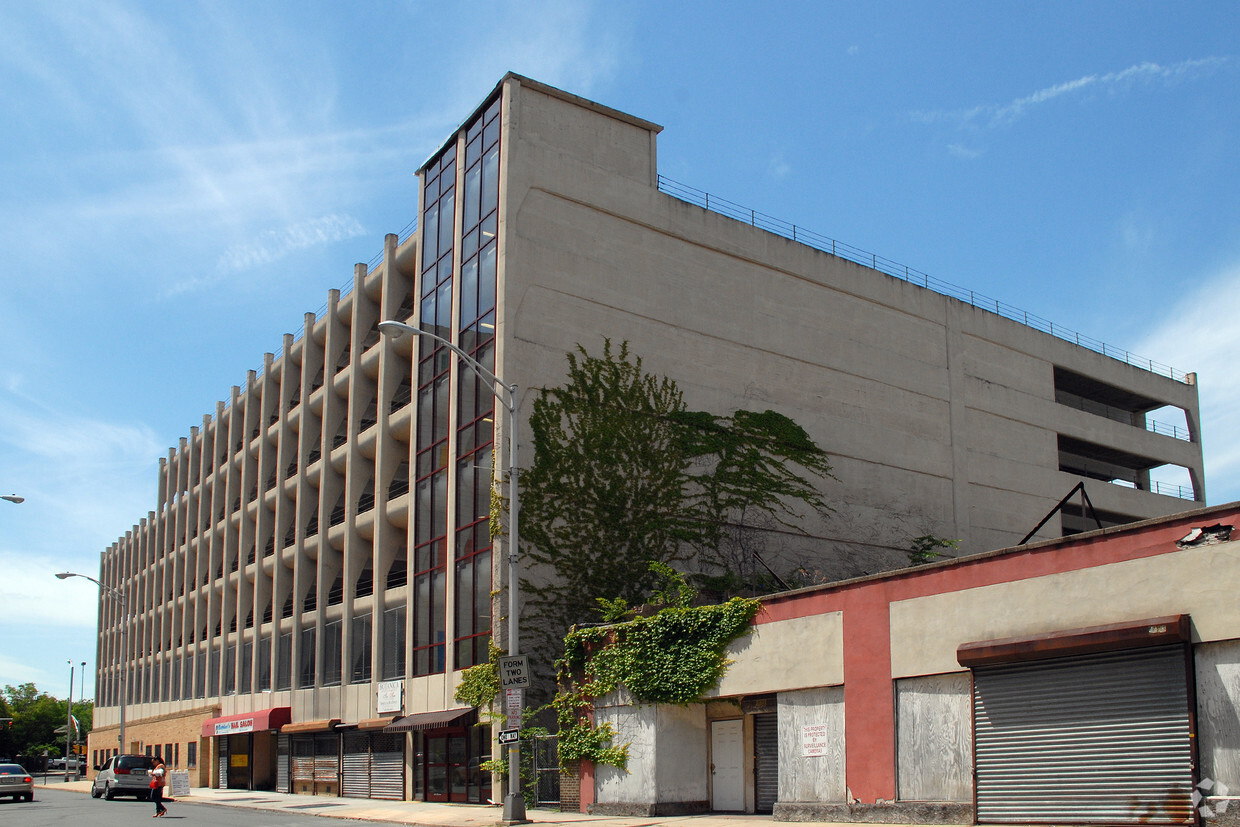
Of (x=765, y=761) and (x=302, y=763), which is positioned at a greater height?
(x=765, y=761)

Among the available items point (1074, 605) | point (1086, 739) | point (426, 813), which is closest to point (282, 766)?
point (426, 813)

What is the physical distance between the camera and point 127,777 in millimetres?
40406

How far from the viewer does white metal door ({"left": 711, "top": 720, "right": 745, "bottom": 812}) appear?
24234 millimetres

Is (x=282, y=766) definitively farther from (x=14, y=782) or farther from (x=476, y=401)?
(x=476, y=401)

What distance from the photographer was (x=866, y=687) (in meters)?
20.5

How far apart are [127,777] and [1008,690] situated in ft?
111

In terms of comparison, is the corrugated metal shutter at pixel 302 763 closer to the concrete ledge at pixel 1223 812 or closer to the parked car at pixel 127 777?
the parked car at pixel 127 777

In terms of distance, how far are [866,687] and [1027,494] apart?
92.5 feet

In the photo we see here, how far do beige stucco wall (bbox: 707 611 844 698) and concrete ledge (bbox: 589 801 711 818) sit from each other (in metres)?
2.58

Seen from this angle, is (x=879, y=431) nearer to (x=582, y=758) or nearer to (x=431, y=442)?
(x=431, y=442)

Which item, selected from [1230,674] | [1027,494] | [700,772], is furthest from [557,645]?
[1027,494]

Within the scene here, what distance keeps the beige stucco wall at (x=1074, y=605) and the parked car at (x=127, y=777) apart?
102ft

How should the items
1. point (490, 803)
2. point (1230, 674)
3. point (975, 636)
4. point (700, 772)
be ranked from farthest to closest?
point (490, 803), point (700, 772), point (975, 636), point (1230, 674)

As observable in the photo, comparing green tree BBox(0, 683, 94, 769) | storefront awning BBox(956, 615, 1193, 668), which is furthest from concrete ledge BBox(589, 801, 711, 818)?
green tree BBox(0, 683, 94, 769)
